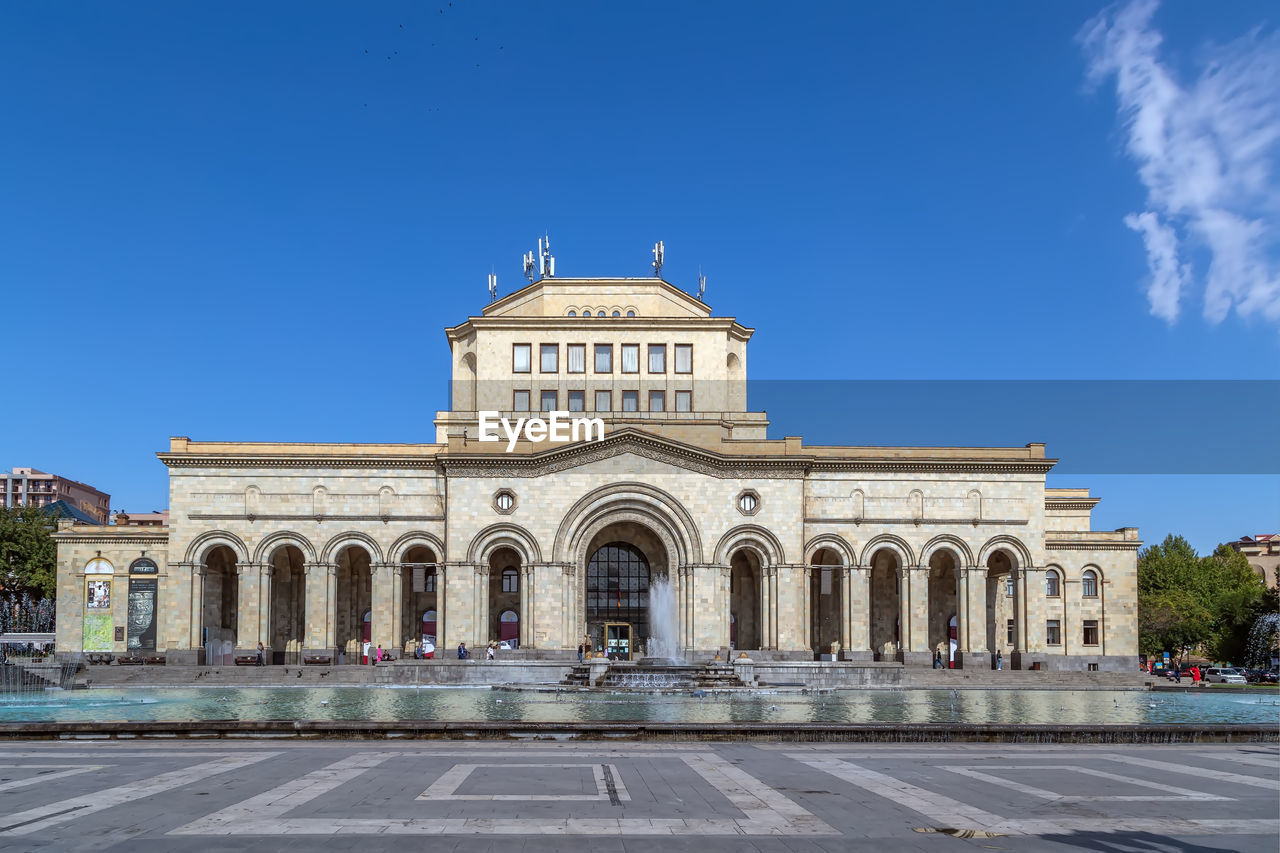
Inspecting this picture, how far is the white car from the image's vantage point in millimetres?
51594

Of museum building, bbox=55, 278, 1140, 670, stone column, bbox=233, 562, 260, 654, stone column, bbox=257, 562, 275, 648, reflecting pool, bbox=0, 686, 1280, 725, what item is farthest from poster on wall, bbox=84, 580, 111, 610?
reflecting pool, bbox=0, 686, 1280, 725

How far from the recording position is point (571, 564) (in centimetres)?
5131

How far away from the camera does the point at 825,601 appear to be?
5550cm

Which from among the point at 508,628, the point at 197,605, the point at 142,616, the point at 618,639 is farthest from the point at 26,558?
the point at 618,639

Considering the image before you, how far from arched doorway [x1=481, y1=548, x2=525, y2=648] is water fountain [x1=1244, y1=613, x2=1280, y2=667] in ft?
137

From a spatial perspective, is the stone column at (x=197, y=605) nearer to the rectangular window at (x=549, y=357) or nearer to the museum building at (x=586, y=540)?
the museum building at (x=586, y=540)

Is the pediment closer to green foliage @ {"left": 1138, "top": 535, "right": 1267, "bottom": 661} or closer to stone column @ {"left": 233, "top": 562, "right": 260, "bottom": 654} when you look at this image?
stone column @ {"left": 233, "top": 562, "right": 260, "bottom": 654}

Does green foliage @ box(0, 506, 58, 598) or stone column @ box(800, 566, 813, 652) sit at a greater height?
green foliage @ box(0, 506, 58, 598)

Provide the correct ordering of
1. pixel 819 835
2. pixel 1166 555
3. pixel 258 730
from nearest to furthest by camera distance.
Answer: pixel 819 835
pixel 258 730
pixel 1166 555

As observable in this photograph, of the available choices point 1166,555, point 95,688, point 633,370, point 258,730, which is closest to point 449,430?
point 633,370

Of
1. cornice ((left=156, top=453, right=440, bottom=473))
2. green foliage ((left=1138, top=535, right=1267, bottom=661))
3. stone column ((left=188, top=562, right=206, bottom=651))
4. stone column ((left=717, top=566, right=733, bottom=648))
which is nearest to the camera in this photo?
stone column ((left=717, top=566, right=733, bottom=648))

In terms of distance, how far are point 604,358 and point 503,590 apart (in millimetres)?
12548

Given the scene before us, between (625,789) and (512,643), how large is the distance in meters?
41.0

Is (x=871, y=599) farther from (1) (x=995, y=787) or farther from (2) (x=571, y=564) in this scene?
(1) (x=995, y=787)
